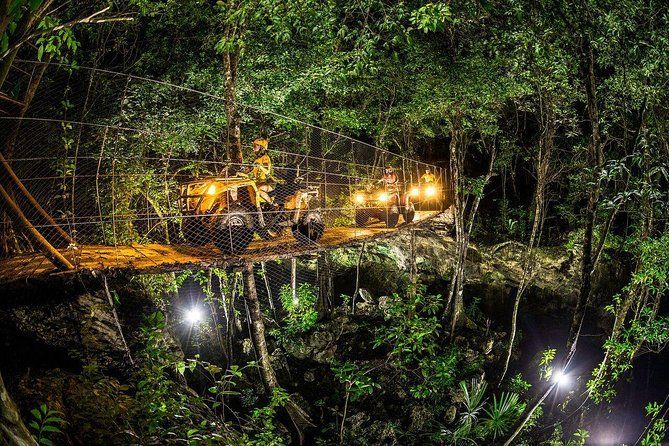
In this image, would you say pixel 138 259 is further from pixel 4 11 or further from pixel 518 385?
pixel 518 385

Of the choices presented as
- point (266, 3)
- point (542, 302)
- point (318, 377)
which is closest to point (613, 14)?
point (266, 3)

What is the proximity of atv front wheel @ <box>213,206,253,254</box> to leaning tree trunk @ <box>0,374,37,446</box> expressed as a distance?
11.2 feet

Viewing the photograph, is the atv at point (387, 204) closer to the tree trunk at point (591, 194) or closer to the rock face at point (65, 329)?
the tree trunk at point (591, 194)

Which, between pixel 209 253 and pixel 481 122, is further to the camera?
pixel 481 122

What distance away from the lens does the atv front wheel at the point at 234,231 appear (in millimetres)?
5555

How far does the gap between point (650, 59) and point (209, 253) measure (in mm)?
5850

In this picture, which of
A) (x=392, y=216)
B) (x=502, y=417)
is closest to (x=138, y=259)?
(x=392, y=216)

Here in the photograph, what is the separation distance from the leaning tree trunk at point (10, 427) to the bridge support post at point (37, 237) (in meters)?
2.23

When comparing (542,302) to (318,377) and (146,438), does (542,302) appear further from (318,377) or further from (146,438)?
(146,438)

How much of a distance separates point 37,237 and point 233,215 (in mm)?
2238

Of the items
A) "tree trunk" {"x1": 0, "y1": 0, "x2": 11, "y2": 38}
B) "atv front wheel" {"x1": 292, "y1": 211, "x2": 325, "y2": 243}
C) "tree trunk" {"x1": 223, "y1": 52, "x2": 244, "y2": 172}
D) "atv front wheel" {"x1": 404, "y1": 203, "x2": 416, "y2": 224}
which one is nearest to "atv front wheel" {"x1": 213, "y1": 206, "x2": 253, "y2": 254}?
"atv front wheel" {"x1": 292, "y1": 211, "x2": 325, "y2": 243}

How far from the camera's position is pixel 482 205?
52.0ft

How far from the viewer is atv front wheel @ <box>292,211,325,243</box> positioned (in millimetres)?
6574

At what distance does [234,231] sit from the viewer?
18.6 feet
